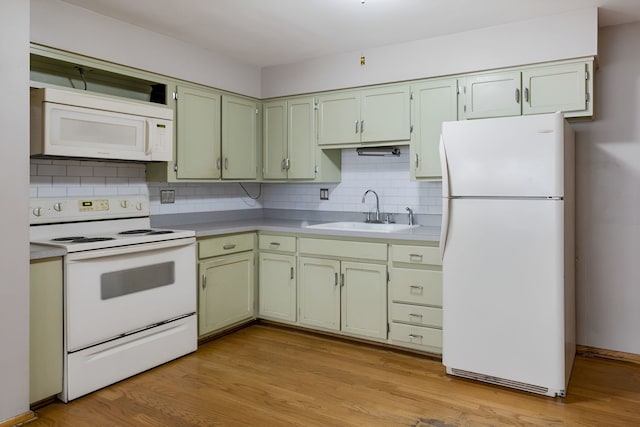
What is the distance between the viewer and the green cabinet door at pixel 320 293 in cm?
369

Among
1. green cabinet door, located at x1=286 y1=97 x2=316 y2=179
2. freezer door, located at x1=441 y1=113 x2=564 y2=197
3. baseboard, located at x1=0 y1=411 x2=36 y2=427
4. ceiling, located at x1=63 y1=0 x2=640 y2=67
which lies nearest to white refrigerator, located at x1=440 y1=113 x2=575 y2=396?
freezer door, located at x1=441 y1=113 x2=564 y2=197

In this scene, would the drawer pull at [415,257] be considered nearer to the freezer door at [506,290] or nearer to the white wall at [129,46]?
the freezer door at [506,290]

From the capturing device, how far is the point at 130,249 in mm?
2934

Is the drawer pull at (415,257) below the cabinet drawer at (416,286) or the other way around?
the other way around

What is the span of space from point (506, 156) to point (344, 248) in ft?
4.55

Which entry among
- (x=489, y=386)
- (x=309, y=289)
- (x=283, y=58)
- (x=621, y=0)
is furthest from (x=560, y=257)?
(x=283, y=58)

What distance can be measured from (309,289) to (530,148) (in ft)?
6.44

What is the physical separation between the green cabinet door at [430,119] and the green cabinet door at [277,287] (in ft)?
4.15

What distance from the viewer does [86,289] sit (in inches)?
106

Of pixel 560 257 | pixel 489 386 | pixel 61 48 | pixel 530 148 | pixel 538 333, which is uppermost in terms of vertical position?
pixel 61 48

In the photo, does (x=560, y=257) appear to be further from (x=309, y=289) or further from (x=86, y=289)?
(x=86, y=289)

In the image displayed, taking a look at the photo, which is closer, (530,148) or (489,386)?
(530,148)

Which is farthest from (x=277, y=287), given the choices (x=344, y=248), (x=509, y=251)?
(x=509, y=251)

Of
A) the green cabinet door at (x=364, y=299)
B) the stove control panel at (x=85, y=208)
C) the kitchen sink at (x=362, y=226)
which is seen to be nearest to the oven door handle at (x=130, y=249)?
the stove control panel at (x=85, y=208)
